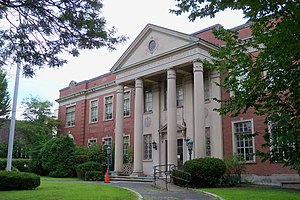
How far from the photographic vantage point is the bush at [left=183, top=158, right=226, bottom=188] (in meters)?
16.4

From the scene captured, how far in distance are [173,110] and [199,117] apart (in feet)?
6.74

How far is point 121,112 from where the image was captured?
81.3ft

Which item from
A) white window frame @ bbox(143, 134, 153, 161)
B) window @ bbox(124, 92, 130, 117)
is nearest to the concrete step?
white window frame @ bbox(143, 134, 153, 161)

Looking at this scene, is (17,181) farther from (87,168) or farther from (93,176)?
(87,168)

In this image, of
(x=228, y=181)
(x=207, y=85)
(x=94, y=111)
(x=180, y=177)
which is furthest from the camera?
(x=94, y=111)

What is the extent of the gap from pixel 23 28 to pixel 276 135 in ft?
26.8

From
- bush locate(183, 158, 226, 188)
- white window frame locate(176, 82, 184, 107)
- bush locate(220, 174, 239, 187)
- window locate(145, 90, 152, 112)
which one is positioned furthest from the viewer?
window locate(145, 90, 152, 112)

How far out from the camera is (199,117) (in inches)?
751

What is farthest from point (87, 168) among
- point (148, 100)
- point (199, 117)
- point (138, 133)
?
point (199, 117)

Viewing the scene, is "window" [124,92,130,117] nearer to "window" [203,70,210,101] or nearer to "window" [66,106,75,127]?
"window" [66,106,75,127]

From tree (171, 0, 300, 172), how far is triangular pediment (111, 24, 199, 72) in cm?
1212

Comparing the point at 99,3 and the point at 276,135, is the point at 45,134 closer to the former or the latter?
the point at 99,3

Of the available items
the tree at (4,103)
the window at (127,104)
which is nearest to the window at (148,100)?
the window at (127,104)

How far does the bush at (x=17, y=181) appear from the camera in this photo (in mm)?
15081
